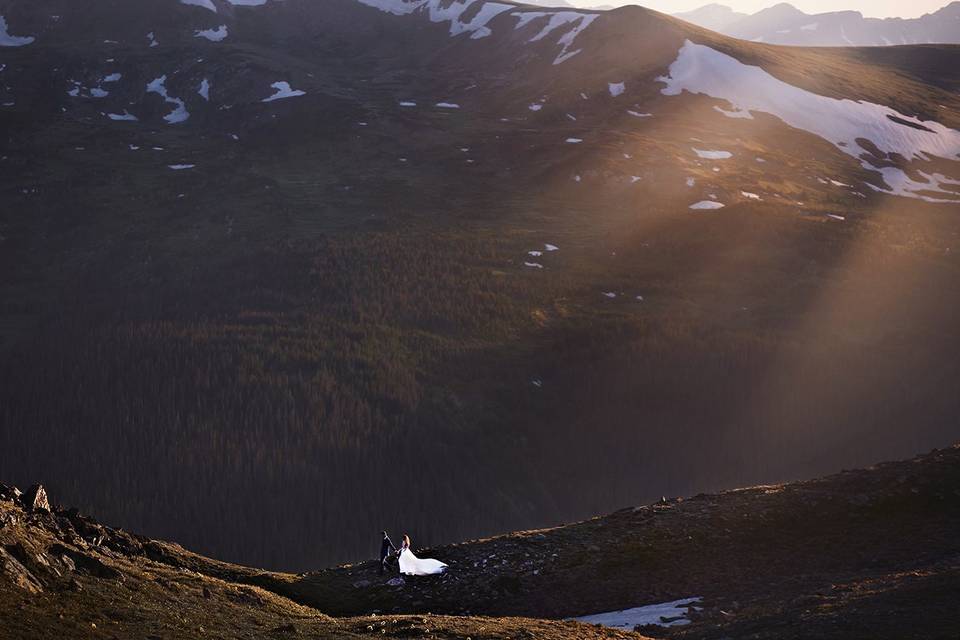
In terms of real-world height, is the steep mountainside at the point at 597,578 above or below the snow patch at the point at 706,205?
above

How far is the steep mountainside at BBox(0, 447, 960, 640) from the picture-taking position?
2938 centimetres

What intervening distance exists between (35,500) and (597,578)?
80.4ft

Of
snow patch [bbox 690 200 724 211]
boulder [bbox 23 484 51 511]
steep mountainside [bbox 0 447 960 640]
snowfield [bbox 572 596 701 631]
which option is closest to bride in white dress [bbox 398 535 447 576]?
steep mountainside [bbox 0 447 960 640]

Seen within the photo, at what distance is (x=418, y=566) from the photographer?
46688 mm

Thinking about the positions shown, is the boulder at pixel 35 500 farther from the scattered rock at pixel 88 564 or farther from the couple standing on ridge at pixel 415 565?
the couple standing on ridge at pixel 415 565

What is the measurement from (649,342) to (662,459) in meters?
18.4

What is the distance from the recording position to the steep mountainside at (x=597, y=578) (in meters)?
29.4

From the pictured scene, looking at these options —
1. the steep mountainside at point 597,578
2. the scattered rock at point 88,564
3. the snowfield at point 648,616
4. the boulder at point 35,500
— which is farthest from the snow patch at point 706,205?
the scattered rock at point 88,564

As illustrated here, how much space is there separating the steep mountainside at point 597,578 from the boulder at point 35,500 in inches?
4.1

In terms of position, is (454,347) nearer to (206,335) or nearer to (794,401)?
(206,335)

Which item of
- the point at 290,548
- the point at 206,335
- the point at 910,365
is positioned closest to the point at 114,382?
the point at 206,335

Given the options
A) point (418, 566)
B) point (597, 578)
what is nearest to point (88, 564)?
point (418, 566)

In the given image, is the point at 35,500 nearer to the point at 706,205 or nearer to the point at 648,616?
the point at 648,616

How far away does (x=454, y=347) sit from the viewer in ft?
458
